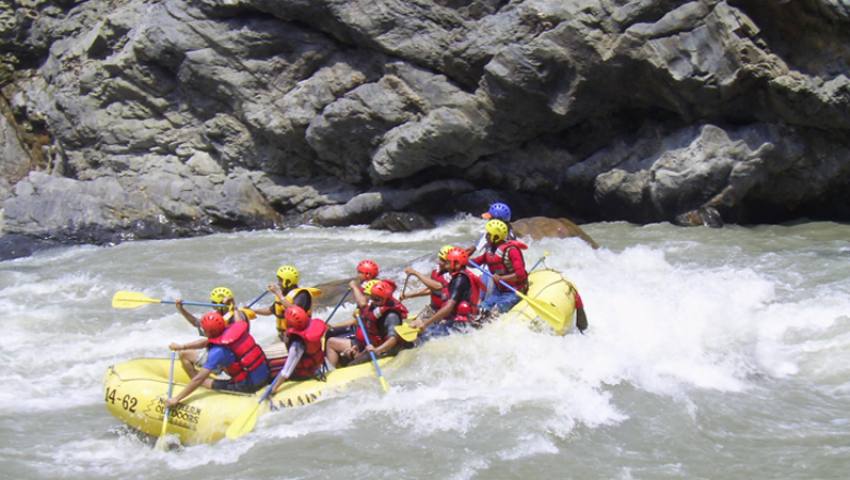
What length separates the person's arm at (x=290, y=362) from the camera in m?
6.92

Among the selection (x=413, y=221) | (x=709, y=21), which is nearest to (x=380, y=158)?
(x=413, y=221)

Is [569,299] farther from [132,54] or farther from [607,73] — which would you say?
[132,54]

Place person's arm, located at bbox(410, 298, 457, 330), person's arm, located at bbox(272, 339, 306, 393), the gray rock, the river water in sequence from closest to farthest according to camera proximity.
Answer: the river water < person's arm, located at bbox(272, 339, 306, 393) < person's arm, located at bbox(410, 298, 457, 330) < the gray rock

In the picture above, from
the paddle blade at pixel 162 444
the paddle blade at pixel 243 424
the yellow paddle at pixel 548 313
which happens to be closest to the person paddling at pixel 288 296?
the paddle blade at pixel 243 424

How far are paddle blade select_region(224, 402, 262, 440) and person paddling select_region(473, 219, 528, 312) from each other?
2.54 metres

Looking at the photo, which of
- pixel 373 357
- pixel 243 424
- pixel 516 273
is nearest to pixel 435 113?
pixel 516 273

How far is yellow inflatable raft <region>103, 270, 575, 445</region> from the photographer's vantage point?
657 centimetres

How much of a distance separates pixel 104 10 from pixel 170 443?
16.6 meters

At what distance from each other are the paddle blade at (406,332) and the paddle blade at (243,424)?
4.56 feet

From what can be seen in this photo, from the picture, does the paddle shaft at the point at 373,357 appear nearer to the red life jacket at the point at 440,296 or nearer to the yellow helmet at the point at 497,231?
the red life jacket at the point at 440,296

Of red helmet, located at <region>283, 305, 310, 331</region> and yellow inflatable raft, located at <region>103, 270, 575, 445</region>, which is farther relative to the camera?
red helmet, located at <region>283, 305, 310, 331</region>

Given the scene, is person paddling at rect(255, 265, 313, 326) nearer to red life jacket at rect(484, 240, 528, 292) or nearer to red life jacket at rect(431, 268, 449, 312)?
red life jacket at rect(431, 268, 449, 312)

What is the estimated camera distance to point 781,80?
1314cm

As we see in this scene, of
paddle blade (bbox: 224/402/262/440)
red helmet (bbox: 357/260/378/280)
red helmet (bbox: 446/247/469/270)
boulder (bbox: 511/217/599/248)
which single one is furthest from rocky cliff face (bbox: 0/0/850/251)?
paddle blade (bbox: 224/402/262/440)
